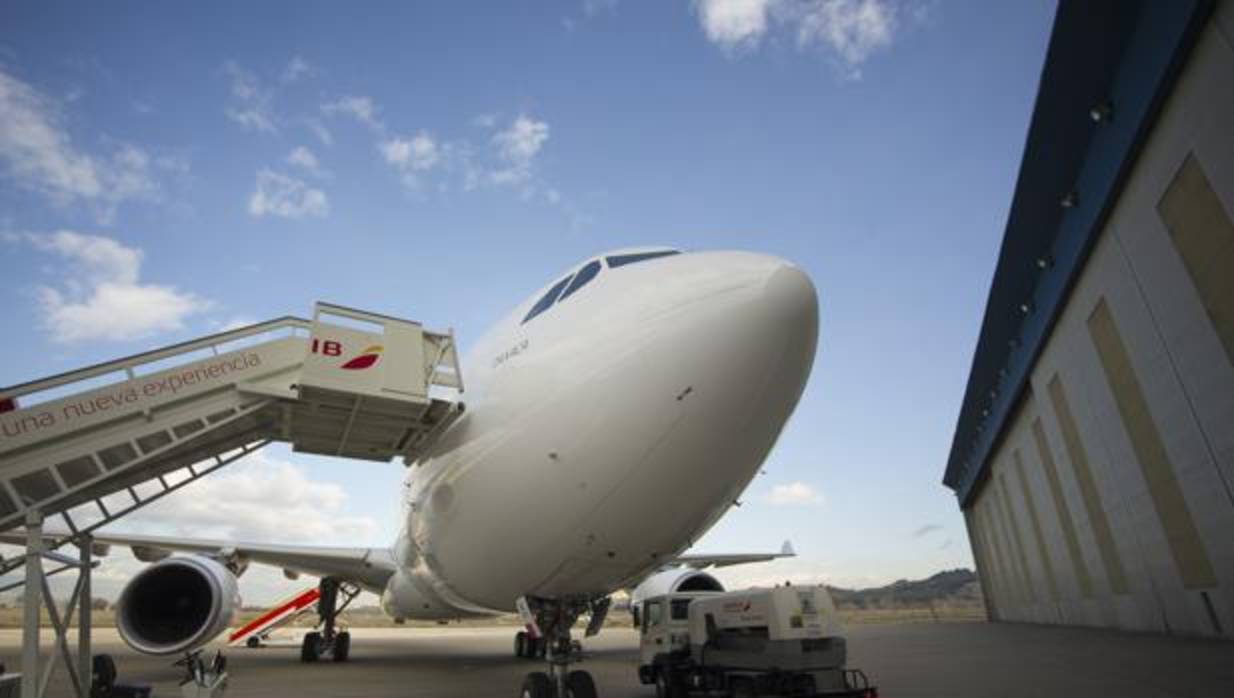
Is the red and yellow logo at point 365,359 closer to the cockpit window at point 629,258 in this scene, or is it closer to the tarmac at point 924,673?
the cockpit window at point 629,258

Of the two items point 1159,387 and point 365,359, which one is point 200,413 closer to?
point 365,359

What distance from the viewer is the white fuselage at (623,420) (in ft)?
17.5

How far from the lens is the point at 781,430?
586 centimetres

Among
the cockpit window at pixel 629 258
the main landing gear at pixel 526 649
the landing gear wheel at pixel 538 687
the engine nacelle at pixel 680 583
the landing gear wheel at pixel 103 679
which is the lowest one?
the landing gear wheel at pixel 538 687

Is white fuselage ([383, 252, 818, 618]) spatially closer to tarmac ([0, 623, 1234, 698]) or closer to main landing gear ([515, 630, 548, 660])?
tarmac ([0, 623, 1234, 698])

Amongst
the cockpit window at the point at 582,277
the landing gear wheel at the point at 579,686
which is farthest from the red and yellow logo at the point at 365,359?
the landing gear wheel at the point at 579,686

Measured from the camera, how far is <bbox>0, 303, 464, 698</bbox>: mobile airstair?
23.3 feet

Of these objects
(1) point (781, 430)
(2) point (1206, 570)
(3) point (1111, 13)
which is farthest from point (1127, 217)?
(1) point (781, 430)

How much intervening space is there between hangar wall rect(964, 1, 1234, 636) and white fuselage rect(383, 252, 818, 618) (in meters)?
7.00

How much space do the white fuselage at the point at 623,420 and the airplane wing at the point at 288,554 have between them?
25.0 feet

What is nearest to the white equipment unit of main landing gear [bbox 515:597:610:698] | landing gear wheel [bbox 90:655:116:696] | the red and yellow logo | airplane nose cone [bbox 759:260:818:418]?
main landing gear [bbox 515:597:610:698]

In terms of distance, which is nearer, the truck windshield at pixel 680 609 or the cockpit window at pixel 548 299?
the cockpit window at pixel 548 299

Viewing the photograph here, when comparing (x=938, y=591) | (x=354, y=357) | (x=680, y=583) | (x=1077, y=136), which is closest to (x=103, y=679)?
(x=354, y=357)

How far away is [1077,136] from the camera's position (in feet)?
40.5
